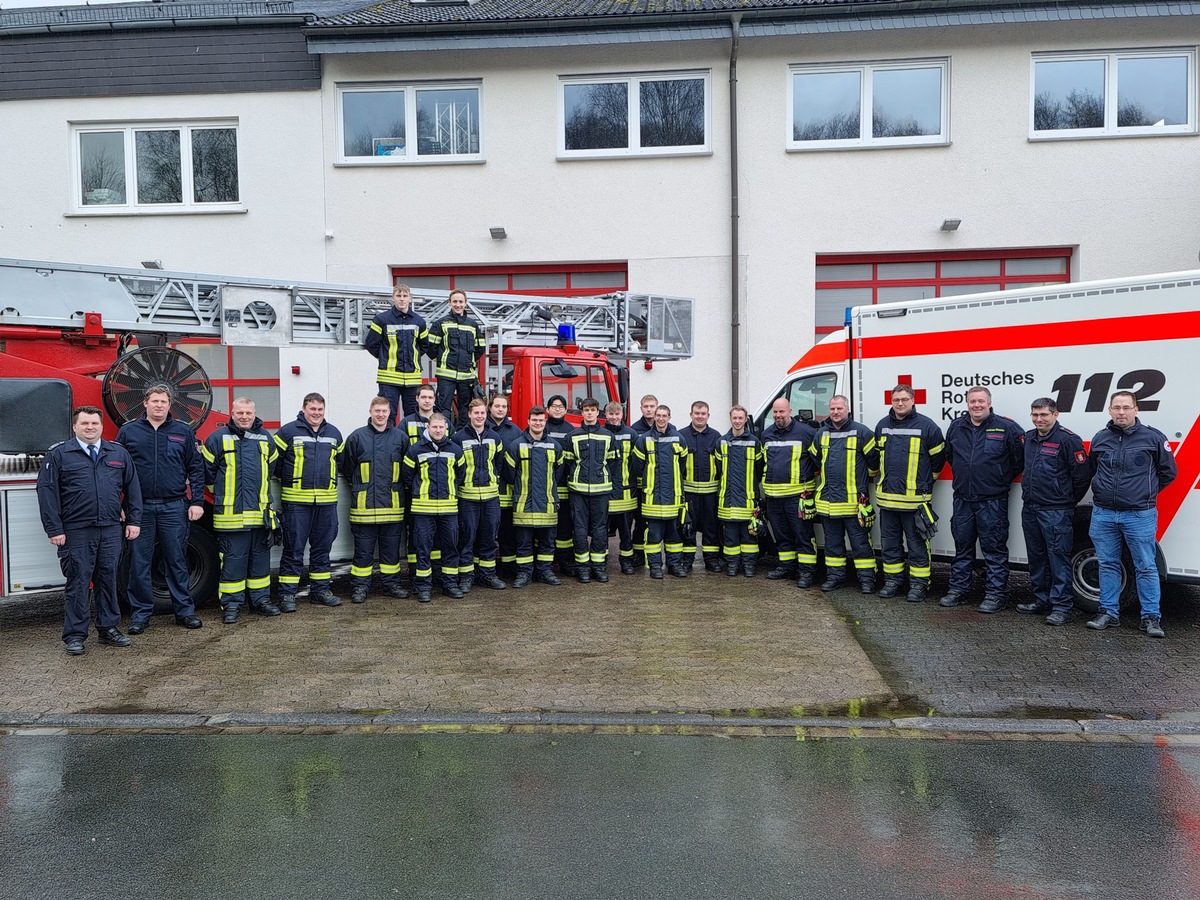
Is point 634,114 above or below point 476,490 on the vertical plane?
above

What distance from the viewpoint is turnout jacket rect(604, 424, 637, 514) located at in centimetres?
948

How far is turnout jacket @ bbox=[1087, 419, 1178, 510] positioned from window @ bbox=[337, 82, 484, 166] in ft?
36.6

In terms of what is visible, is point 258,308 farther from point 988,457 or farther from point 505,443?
point 988,457

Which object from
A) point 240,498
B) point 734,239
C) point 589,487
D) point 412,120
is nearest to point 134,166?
point 412,120

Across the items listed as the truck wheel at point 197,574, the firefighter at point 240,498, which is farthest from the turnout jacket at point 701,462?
the truck wheel at point 197,574

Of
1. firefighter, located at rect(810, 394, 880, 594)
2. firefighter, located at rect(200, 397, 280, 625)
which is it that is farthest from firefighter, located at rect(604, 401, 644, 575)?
firefighter, located at rect(200, 397, 280, 625)

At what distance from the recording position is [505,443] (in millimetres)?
9258

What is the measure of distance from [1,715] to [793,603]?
19.9ft

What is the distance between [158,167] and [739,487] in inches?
465

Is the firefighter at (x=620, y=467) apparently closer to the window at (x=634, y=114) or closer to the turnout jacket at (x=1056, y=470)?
the turnout jacket at (x=1056, y=470)

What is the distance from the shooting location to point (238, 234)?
50.2ft

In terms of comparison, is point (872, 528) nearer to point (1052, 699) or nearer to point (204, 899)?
point (1052, 699)

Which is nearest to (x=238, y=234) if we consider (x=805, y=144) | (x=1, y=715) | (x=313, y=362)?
(x=313, y=362)

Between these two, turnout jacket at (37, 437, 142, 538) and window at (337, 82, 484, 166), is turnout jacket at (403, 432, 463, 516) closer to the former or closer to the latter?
turnout jacket at (37, 437, 142, 538)
